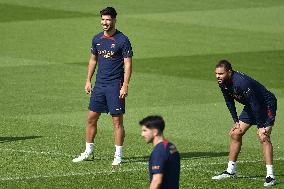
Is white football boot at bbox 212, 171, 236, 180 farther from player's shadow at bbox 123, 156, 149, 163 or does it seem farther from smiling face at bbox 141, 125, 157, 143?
smiling face at bbox 141, 125, 157, 143

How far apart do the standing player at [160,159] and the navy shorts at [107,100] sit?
6.78m

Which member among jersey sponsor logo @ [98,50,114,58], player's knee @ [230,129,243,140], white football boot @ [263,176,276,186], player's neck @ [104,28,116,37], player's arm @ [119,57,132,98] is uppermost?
player's neck @ [104,28,116,37]

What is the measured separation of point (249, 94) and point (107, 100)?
3151mm

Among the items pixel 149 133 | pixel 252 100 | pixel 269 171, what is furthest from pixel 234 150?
pixel 149 133

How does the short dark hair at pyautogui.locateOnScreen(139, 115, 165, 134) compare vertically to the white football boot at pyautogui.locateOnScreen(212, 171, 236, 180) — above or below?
above

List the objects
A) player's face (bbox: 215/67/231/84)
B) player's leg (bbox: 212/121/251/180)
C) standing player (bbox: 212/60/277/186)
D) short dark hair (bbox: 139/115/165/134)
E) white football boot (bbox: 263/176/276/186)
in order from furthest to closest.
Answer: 1. player's leg (bbox: 212/121/251/180)
2. white football boot (bbox: 263/176/276/186)
3. standing player (bbox: 212/60/277/186)
4. player's face (bbox: 215/67/231/84)
5. short dark hair (bbox: 139/115/165/134)

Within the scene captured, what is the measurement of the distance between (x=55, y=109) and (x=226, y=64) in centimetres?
930

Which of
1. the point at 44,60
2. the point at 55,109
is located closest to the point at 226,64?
the point at 55,109

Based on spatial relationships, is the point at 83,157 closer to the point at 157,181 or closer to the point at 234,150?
the point at 234,150

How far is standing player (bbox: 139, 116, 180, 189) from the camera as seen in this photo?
15719 millimetres

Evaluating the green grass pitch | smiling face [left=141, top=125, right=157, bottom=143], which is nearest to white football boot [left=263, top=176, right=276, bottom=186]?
the green grass pitch

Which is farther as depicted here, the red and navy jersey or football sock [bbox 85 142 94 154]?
football sock [bbox 85 142 94 154]

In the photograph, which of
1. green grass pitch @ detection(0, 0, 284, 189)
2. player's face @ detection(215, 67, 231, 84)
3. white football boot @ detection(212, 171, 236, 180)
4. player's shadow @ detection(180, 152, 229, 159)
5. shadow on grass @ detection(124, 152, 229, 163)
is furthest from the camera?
player's shadow @ detection(180, 152, 229, 159)

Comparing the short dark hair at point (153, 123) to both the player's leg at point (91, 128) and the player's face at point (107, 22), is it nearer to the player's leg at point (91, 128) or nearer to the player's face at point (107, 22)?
the player's face at point (107, 22)
